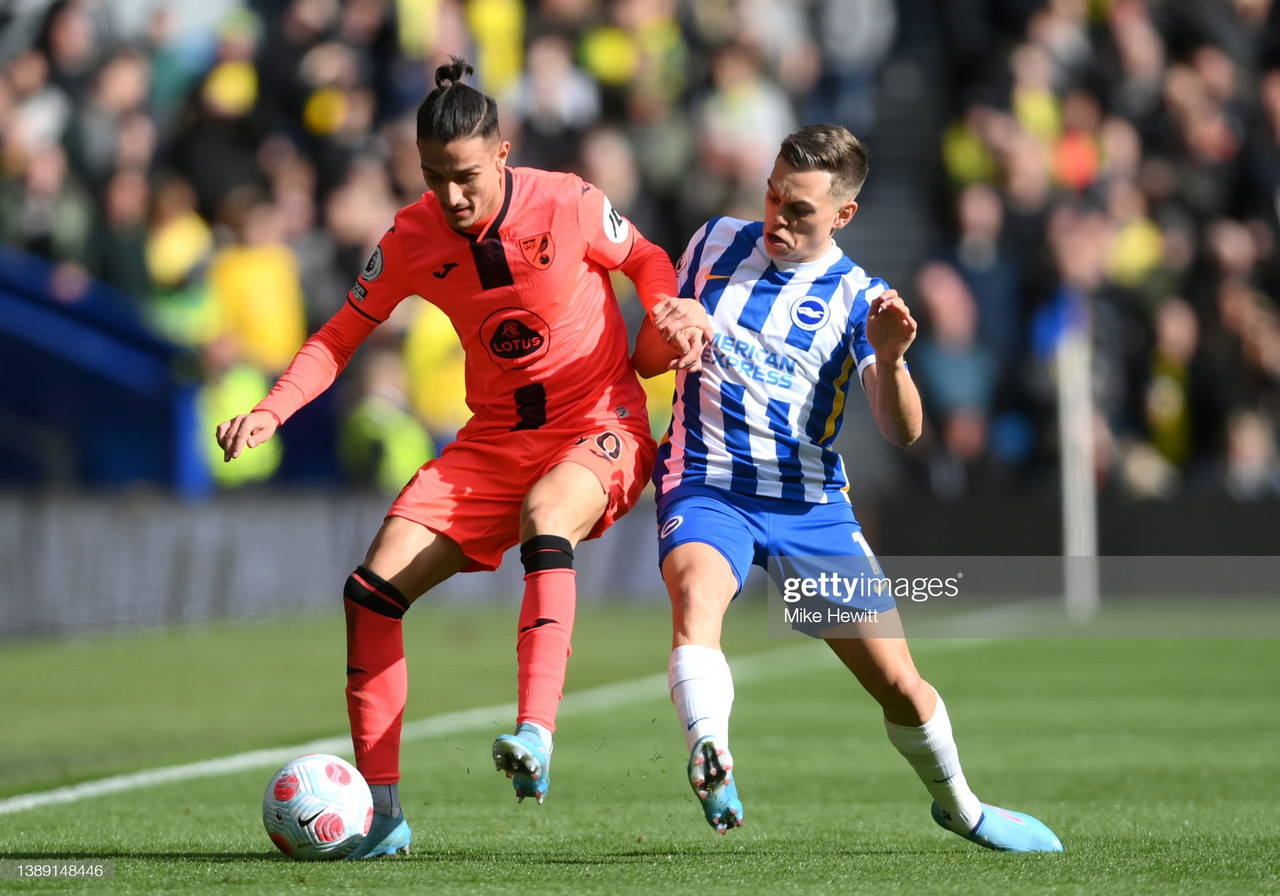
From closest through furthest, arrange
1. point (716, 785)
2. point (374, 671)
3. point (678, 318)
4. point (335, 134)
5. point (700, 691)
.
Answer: point (716, 785), point (700, 691), point (678, 318), point (374, 671), point (335, 134)

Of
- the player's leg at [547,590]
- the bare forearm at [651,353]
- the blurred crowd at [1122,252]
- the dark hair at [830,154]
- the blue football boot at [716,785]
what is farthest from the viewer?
the blurred crowd at [1122,252]

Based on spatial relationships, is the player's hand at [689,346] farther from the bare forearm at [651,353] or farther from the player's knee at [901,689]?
the player's knee at [901,689]

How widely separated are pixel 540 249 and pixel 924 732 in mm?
1721

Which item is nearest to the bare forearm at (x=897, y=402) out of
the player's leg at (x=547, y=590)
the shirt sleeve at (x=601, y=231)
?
the player's leg at (x=547, y=590)

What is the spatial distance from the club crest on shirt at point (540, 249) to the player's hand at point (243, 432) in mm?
863

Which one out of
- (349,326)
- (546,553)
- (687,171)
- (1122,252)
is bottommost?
(546,553)

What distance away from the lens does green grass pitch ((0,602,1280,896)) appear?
16.5 feet

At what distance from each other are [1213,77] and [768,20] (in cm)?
383

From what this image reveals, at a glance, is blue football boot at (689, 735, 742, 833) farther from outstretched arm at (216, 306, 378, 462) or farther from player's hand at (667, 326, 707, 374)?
outstretched arm at (216, 306, 378, 462)

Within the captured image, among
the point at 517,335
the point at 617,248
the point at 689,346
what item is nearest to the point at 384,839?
the point at 517,335

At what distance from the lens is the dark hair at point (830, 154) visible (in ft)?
17.4

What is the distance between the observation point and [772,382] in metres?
5.44

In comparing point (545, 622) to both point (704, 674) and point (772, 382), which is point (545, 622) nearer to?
point (704, 674)

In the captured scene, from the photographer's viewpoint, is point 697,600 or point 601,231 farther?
point 601,231
